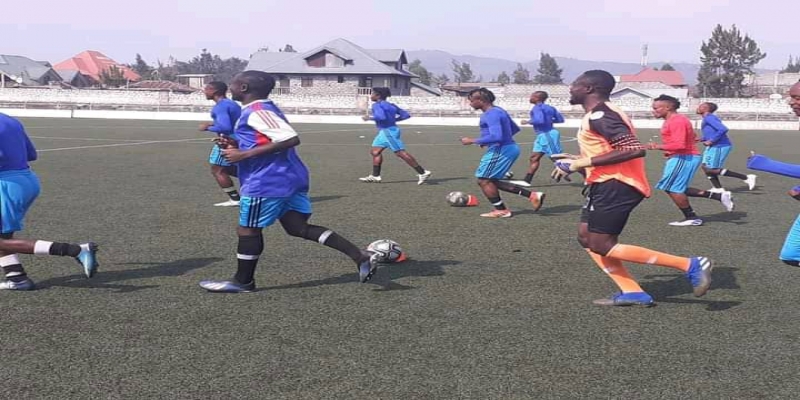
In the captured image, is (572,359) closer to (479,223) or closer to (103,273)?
(103,273)

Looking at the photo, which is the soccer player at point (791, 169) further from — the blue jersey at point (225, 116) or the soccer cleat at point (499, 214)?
the blue jersey at point (225, 116)

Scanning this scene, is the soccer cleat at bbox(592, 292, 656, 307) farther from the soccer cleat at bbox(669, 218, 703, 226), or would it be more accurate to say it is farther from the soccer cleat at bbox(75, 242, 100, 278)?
the soccer cleat at bbox(669, 218, 703, 226)

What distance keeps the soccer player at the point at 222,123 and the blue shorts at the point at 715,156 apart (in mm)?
7959

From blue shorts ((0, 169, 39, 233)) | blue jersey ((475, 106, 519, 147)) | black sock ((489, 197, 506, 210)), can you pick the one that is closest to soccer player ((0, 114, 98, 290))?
blue shorts ((0, 169, 39, 233))

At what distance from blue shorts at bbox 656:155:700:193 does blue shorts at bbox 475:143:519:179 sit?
1.96m

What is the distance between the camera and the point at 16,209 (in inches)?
219

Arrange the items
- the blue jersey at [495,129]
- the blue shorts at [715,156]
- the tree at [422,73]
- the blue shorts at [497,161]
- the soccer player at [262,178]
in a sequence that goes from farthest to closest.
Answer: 1. the tree at [422,73]
2. the blue shorts at [715,156]
3. the blue shorts at [497,161]
4. the blue jersey at [495,129]
5. the soccer player at [262,178]

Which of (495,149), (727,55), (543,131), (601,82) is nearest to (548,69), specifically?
(727,55)

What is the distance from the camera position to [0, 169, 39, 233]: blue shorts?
5466 mm

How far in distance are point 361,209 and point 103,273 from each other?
4.45m

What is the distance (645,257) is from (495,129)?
4285 millimetres

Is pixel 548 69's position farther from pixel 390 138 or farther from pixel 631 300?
pixel 631 300

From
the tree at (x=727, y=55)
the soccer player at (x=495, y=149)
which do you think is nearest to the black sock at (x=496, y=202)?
the soccer player at (x=495, y=149)

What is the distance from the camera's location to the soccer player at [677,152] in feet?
28.2
